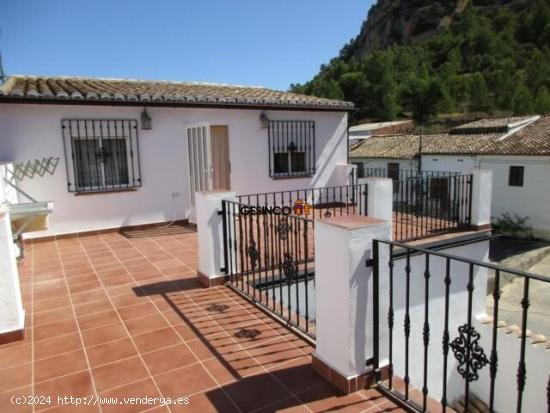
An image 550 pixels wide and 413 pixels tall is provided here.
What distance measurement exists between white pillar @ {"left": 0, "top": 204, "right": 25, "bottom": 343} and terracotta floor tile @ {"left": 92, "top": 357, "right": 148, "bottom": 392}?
972 mm

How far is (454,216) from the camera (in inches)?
330

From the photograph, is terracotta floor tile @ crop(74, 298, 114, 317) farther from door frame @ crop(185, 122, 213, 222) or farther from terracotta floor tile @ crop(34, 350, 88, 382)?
door frame @ crop(185, 122, 213, 222)

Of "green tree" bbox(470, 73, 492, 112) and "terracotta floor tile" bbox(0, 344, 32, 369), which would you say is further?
"green tree" bbox(470, 73, 492, 112)

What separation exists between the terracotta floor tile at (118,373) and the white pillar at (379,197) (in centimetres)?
465

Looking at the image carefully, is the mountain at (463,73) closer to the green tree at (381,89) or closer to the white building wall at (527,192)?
the green tree at (381,89)

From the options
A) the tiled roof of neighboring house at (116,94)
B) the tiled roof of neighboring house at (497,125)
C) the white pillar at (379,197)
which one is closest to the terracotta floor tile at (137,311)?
the white pillar at (379,197)

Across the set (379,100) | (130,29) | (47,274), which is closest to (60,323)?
(47,274)

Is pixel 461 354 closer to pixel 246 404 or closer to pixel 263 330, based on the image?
pixel 246 404

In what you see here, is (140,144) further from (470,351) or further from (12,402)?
(470,351)

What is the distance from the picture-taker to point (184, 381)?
2654mm

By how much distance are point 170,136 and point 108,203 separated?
1.85 meters

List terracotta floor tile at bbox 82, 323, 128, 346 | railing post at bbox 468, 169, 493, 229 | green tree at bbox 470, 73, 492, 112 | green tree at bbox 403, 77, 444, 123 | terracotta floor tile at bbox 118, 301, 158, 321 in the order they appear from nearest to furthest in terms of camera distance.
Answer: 1. terracotta floor tile at bbox 82, 323, 128, 346
2. terracotta floor tile at bbox 118, 301, 158, 321
3. railing post at bbox 468, 169, 493, 229
4. green tree at bbox 470, 73, 492, 112
5. green tree at bbox 403, 77, 444, 123

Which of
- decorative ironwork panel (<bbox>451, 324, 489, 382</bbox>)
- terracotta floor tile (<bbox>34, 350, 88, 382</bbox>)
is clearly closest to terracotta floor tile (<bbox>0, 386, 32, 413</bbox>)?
terracotta floor tile (<bbox>34, 350, 88, 382</bbox>)

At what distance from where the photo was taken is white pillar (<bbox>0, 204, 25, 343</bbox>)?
9.84 ft
